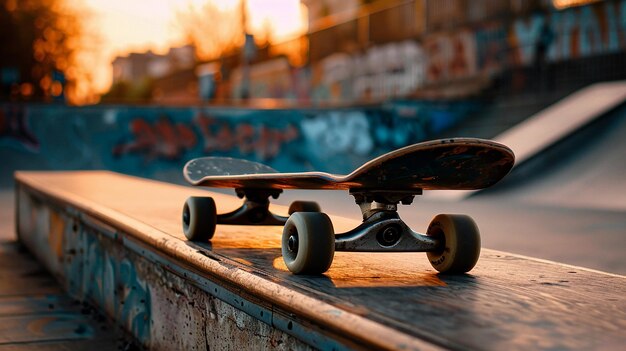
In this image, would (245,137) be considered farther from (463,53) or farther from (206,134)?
(463,53)

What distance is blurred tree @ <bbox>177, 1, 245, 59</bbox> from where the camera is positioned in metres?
54.3

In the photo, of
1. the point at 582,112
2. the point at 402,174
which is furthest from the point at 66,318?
the point at 582,112

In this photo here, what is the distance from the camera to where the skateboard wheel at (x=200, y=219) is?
3258 millimetres

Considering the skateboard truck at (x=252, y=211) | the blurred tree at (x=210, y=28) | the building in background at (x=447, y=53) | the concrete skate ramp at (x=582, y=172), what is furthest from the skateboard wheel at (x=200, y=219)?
the blurred tree at (x=210, y=28)

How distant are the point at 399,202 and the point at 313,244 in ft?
1.24

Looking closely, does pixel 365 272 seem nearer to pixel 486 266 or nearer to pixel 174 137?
pixel 486 266

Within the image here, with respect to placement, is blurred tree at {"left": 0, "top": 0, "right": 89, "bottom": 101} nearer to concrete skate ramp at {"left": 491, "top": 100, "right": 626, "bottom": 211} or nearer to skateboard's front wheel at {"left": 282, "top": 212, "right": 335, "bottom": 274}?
concrete skate ramp at {"left": 491, "top": 100, "right": 626, "bottom": 211}

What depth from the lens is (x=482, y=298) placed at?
2.22 metres

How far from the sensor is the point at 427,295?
2.24m


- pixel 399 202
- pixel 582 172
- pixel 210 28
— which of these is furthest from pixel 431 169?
pixel 210 28

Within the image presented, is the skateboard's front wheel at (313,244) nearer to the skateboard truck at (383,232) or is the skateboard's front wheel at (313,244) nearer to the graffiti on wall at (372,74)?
the skateboard truck at (383,232)

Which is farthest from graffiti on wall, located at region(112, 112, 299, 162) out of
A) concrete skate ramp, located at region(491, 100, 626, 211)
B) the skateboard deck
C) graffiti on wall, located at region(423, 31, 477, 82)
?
the skateboard deck

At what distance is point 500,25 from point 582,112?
787 cm

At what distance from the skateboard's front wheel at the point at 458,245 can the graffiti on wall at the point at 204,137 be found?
58.9 feet
